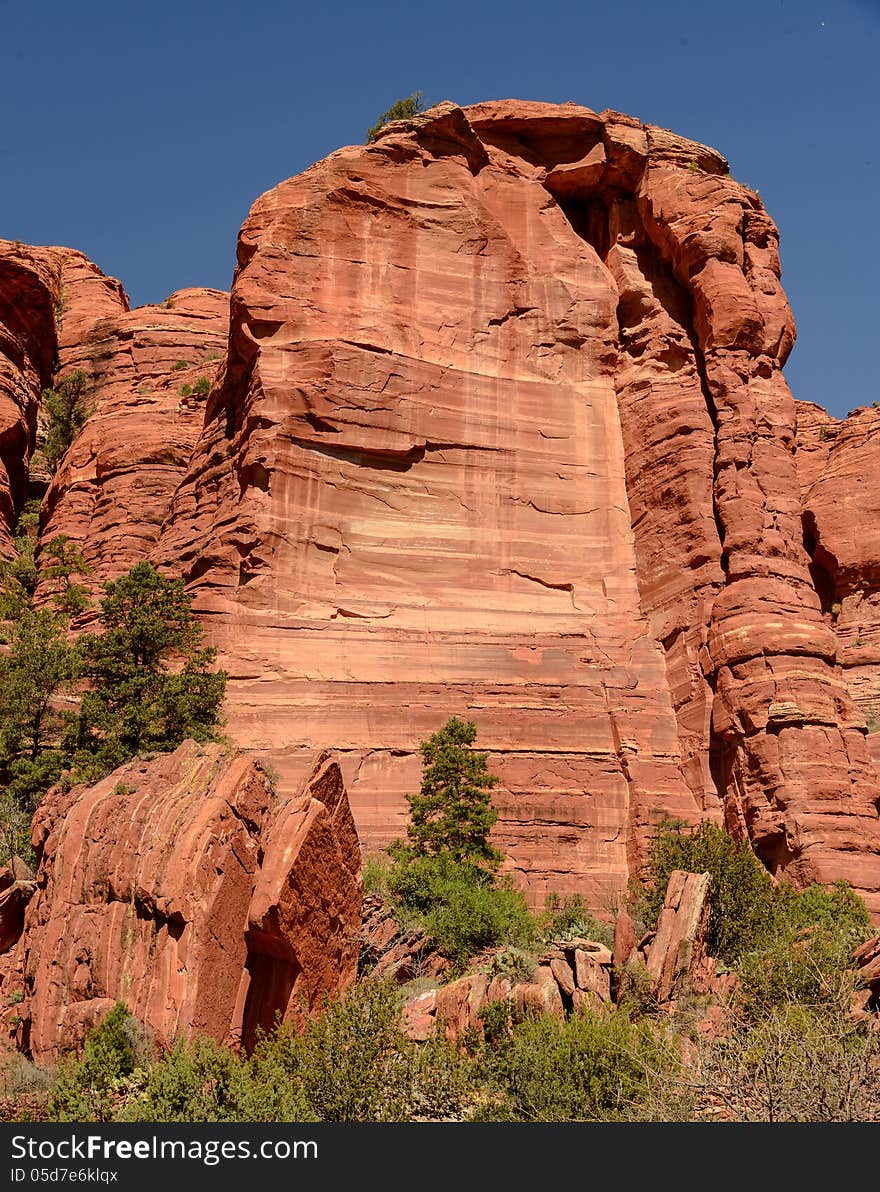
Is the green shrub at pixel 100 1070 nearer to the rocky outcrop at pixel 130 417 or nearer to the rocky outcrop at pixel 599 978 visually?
the rocky outcrop at pixel 599 978

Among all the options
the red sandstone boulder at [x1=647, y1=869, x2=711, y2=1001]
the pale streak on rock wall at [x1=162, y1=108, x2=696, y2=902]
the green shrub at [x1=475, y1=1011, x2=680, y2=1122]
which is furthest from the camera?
the pale streak on rock wall at [x1=162, y1=108, x2=696, y2=902]

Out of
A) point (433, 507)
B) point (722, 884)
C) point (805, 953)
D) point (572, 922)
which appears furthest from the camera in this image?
point (433, 507)

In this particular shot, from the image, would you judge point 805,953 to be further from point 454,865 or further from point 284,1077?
point 284,1077

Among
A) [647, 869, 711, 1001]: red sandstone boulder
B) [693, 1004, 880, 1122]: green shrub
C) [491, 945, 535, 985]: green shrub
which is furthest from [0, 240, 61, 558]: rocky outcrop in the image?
[693, 1004, 880, 1122]: green shrub

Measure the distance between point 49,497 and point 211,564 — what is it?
2021 centimetres

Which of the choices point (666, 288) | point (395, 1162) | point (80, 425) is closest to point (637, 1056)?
point (395, 1162)

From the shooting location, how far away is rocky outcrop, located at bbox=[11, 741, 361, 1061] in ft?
66.3

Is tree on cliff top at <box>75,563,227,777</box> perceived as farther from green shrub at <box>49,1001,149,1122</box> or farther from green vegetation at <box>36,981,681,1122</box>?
green vegetation at <box>36,981,681,1122</box>

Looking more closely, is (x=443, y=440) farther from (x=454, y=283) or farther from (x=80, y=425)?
(x=80, y=425)

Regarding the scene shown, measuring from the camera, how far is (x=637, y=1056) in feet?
64.0

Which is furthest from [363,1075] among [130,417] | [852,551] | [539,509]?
[130,417]

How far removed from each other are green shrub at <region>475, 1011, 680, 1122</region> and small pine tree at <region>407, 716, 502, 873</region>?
407 inches

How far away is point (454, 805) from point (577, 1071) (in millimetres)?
12318

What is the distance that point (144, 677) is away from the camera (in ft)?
106
